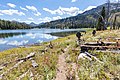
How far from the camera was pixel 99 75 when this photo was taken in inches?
516

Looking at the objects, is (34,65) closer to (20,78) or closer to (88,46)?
(20,78)

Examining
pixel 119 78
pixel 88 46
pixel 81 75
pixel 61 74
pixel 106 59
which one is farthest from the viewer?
pixel 88 46

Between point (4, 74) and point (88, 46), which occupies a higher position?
point (88, 46)

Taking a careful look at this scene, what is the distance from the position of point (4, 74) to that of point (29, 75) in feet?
8.21

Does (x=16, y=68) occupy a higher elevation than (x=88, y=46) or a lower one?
lower

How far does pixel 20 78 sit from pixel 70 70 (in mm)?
3751

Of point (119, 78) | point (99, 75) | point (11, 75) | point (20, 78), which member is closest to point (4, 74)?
point (11, 75)

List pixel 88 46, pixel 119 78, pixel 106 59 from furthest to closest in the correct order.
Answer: pixel 88 46, pixel 106 59, pixel 119 78

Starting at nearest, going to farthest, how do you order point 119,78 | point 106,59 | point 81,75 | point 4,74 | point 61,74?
point 119,78 → point 81,75 → point 61,74 → point 4,74 → point 106,59

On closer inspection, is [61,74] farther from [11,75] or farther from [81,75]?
[11,75]

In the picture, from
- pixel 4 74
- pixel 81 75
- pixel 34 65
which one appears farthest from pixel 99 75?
pixel 4 74

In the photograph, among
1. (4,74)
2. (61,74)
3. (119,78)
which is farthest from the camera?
(4,74)

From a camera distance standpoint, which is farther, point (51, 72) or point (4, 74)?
point (4, 74)

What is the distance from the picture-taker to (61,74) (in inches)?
568
